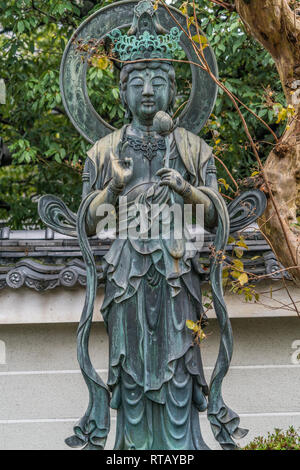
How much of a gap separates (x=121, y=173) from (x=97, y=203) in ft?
0.91

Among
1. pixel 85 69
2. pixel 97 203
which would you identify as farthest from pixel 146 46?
pixel 97 203

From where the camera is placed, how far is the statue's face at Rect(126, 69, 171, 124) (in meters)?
5.24

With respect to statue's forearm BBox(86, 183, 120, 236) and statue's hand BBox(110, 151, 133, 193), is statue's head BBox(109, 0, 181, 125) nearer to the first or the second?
statue's hand BBox(110, 151, 133, 193)

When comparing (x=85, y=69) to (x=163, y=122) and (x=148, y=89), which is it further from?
(x=163, y=122)

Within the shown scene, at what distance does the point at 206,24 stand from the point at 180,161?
3.63 meters

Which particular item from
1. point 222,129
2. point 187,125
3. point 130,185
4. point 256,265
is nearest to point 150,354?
point 130,185

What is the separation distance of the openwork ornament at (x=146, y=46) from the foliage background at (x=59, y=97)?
2565 mm

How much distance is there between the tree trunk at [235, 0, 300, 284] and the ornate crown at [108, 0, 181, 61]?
0.58m

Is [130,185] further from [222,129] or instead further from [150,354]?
[222,129]

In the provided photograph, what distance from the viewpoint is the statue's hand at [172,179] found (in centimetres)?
495

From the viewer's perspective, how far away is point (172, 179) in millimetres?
4949

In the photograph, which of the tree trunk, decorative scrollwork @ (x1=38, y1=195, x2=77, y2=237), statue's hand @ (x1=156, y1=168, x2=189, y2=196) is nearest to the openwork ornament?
the tree trunk

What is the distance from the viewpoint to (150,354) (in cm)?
500

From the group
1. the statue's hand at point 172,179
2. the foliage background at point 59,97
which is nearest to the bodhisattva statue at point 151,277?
the statue's hand at point 172,179
